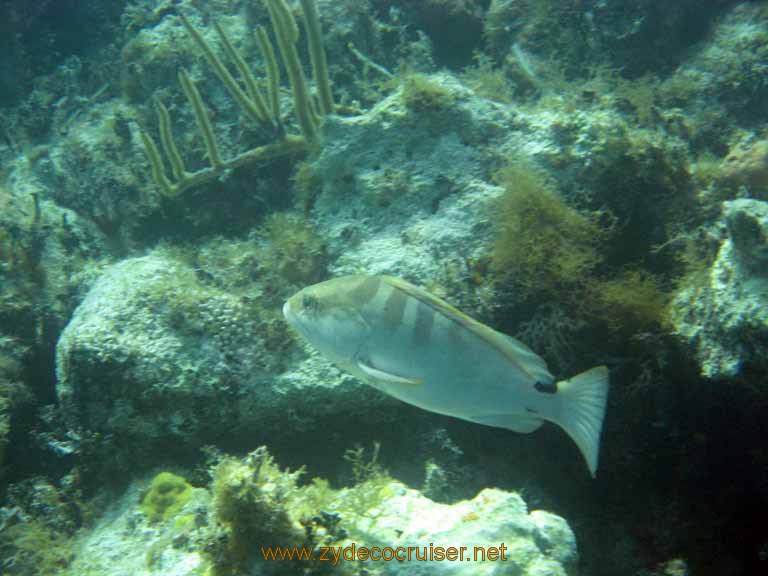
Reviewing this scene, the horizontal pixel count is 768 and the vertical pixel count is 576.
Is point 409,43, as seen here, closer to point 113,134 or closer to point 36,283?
point 113,134

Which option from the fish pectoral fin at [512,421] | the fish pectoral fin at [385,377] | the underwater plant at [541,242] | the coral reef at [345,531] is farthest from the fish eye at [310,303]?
the underwater plant at [541,242]

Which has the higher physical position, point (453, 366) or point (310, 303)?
point (310, 303)

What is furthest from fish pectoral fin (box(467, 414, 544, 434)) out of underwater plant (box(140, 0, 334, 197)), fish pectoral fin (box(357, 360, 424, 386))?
underwater plant (box(140, 0, 334, 197))

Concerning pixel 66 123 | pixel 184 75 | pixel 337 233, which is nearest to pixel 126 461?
pixel 337 233

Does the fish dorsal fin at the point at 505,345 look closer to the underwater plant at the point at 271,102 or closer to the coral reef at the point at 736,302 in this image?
the coral reef at the point at 736,302

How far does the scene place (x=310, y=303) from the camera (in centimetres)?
211

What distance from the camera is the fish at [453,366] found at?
193cm

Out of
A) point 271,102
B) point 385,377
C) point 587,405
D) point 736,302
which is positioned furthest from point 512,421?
point 271,102

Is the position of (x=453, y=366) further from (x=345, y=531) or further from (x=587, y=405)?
(x=345, y=531)

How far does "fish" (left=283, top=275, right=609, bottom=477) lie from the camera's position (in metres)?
1.93

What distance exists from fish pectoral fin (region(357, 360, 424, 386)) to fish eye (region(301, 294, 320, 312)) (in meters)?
0.31

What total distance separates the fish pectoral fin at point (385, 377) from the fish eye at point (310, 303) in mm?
313

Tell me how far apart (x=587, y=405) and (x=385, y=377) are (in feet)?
2.73

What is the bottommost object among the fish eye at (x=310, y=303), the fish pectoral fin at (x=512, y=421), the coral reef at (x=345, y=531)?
the coral reef at (x=345, y=531)
